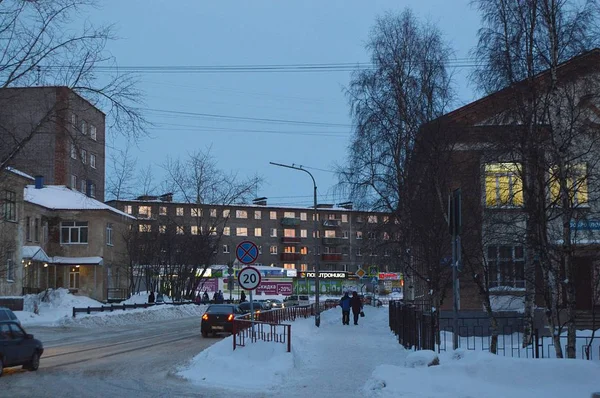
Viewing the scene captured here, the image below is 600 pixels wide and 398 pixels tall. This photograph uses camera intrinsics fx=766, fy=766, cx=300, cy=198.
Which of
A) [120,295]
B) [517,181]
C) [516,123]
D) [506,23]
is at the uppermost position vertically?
[506,23]

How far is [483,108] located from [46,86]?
10.5m

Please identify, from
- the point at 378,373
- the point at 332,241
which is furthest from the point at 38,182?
the point at 332,241

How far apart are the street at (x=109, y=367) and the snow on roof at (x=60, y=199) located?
2757cm

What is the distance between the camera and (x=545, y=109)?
1672 centimetres

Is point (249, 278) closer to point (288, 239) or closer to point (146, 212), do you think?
point (146, 212)

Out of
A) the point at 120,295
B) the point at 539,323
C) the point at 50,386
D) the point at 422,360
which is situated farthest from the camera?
the point at 120,295

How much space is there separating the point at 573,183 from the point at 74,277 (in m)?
53.3

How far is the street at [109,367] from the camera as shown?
51.1 feet

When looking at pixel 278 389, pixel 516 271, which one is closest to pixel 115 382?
pixel 278 389

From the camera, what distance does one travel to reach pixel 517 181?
59.0 feet

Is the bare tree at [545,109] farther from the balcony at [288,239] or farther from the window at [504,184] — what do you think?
the balcony at [288,239]

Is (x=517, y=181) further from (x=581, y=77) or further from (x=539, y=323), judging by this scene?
(x=539, y=323)

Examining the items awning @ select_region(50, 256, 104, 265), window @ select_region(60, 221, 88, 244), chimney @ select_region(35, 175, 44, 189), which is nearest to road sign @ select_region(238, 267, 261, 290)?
awning @ select_region(50, 256, 104, 265)

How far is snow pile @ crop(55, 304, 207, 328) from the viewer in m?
43.4
